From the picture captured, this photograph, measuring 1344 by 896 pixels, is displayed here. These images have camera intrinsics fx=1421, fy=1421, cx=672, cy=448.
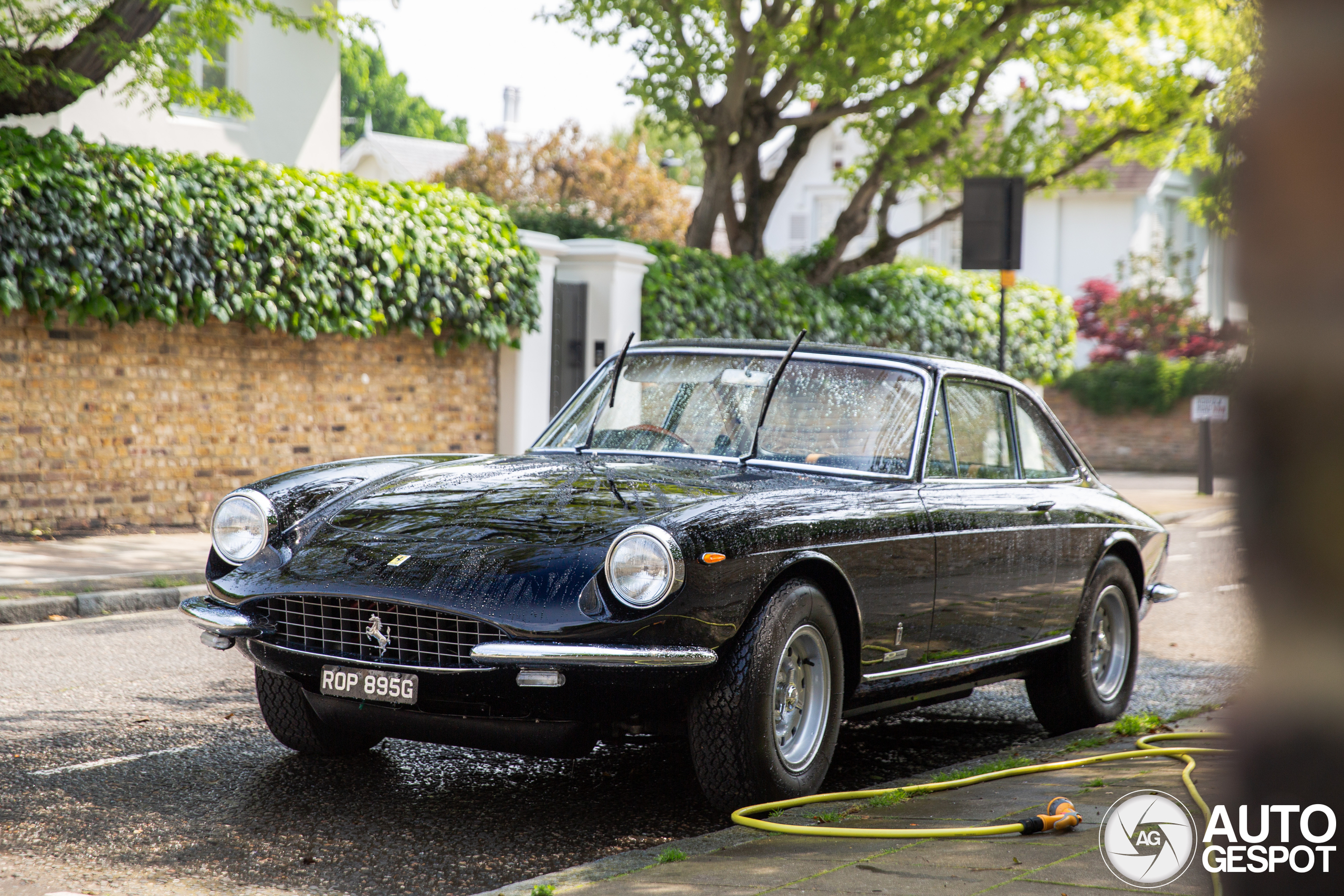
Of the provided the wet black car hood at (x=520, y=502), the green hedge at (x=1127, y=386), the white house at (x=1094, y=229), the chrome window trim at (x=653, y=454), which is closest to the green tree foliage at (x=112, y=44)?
the chrome window trim at (x=653, y=454)

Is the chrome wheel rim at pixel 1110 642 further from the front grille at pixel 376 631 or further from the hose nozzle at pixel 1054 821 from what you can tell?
the front grille at pixel 376 631

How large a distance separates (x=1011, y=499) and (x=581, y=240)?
10.8 metres

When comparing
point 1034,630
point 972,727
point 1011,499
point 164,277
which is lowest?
point 972,727

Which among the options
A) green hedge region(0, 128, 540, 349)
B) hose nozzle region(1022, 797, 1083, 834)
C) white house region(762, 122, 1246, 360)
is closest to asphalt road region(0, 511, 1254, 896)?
hose nozzle region(1022, 797, 1083, 834)

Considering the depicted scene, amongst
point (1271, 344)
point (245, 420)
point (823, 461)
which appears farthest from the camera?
point (245, 420)

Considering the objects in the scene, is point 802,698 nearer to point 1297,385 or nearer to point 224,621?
point 224,621

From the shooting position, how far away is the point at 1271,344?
4.69 feet

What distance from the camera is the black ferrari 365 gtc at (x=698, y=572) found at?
4.26 meters

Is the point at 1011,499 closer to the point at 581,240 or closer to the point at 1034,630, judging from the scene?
the point at 1034,630

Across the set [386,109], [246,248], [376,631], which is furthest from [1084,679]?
[386,109]

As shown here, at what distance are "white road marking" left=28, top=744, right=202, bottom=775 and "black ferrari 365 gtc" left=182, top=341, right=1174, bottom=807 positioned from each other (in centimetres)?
44

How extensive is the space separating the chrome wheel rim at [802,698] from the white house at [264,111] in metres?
14.6

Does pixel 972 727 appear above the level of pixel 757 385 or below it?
below

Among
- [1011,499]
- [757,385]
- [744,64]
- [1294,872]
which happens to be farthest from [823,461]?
[744,64]
